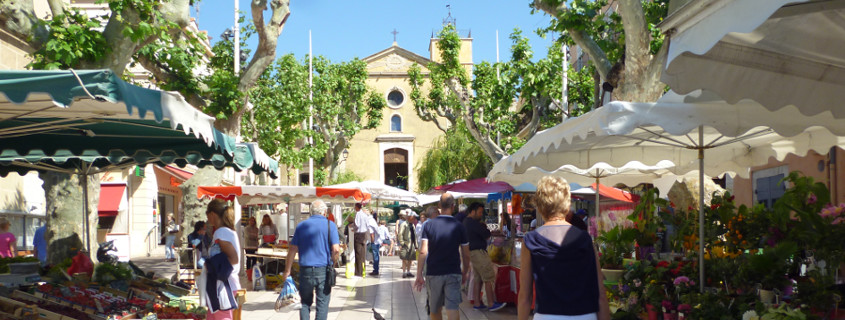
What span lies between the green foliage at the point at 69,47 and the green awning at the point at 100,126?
1.85m

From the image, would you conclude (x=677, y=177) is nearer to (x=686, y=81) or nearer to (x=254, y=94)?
(x=686, y=81)

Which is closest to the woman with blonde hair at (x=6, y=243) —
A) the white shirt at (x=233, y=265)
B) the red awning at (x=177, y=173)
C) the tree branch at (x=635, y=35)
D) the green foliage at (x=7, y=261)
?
the green foliage at (x=7, y=261)

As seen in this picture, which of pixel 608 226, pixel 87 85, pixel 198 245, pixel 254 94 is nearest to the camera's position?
pixel 87 85

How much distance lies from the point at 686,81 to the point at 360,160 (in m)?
58.1

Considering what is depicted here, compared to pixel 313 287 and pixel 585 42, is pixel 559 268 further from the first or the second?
pixel 585 42

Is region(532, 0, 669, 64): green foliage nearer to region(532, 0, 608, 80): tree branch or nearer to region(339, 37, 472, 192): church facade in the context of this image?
region(532, 0, 608, 80): tree branch

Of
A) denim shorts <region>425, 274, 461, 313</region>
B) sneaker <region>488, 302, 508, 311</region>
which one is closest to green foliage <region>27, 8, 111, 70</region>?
denim shorts <region>425, 274, 461, 313</region>

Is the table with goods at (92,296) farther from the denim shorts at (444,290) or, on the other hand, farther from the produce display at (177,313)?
the denim shorts at (444,290)

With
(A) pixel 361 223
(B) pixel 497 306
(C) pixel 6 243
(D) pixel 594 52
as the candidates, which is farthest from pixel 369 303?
(C) pixel 6 243

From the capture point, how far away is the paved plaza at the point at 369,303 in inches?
460

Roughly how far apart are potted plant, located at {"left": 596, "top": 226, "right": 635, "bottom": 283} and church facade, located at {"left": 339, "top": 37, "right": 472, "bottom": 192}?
167 feet

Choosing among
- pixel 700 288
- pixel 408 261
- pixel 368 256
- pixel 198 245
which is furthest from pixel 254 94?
pixel 700 288

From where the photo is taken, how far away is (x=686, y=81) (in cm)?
396

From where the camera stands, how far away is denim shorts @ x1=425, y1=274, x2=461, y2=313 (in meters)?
8.24
